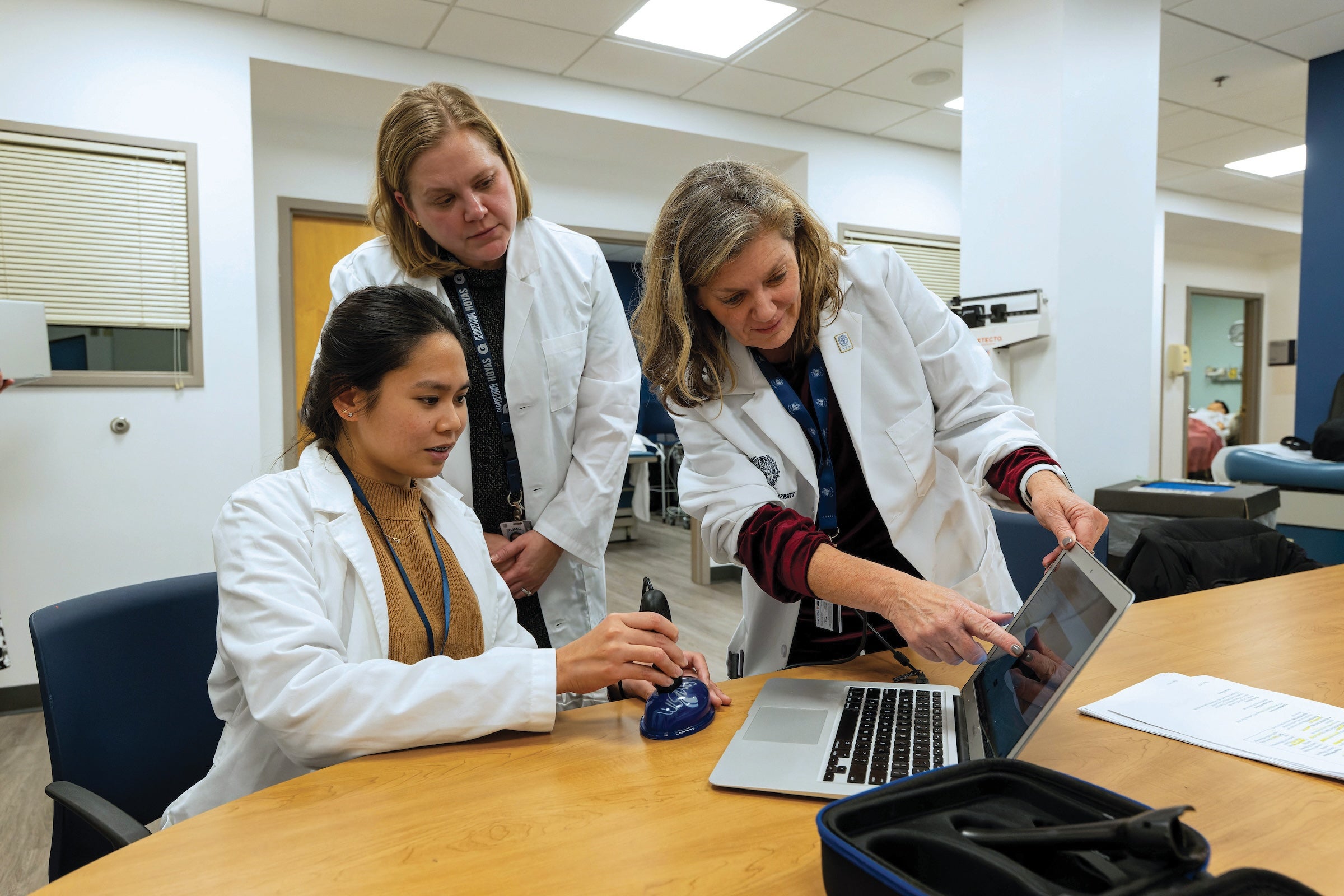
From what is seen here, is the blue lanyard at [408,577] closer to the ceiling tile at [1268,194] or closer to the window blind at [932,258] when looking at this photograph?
the window blind at [932,258]

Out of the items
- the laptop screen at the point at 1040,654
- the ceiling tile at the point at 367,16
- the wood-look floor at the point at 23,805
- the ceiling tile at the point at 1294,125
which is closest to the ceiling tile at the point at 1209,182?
the ceiling tile at the point at 1294,125

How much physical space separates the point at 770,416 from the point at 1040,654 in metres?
0.64

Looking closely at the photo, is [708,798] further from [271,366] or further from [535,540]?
[271,366]

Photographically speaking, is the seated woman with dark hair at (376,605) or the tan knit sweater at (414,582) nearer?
the seated woman with dark hair at (376,605)

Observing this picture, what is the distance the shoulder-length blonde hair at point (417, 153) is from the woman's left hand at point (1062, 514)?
3.71 feet

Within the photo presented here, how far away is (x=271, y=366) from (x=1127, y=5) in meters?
4.19

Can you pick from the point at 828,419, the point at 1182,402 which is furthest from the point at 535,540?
the point at 1182,402

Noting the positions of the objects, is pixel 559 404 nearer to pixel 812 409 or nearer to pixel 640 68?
pixel 812 409

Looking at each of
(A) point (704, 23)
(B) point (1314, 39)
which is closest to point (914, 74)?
(A) point (704, 23)

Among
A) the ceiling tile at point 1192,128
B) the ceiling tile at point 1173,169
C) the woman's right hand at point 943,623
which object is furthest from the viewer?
the ceiling tile at point 1173,169

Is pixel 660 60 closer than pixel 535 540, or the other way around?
pixel 535 540

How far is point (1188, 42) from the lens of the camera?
4.08 metres

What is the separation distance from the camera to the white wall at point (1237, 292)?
845cm

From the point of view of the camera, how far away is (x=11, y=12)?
3.09 m
